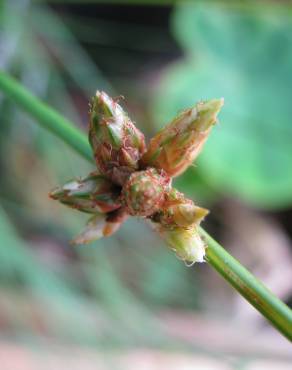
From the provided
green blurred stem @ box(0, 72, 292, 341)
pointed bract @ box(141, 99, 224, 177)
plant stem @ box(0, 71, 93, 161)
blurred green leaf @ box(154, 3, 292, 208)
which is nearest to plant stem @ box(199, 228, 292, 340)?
green blurred stem @ box(0, 72, 292, 341)

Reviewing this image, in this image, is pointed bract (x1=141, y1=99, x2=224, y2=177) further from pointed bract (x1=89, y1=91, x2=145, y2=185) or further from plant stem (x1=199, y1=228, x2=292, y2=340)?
plant stem (x1=199, y1=228, x2=292, y2=340)

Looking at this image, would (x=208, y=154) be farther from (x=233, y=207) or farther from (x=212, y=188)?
(x=233, y=207)

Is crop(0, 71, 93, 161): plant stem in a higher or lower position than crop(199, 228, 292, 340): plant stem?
higher

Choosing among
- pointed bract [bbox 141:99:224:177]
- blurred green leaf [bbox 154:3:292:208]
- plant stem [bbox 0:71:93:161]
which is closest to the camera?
pointed bract [bbox 141:99:224:177]

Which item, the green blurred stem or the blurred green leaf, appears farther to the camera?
the blurred green leaf

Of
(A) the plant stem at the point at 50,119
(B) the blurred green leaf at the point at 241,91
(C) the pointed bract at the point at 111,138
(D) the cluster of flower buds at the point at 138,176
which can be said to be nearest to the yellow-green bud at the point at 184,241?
(D) the cluster of flower buds at the point at 138,176

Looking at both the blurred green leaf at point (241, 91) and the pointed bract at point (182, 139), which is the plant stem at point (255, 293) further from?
the blurred green leaf at point (241, 91)
